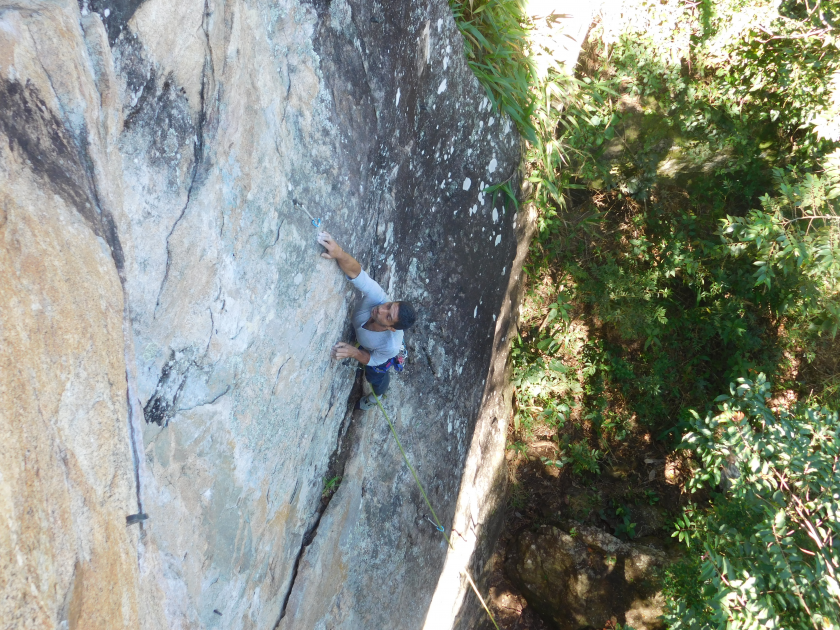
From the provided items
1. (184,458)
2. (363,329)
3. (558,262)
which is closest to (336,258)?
(363,329)

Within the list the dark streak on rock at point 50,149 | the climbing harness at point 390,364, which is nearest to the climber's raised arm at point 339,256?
the climbing harness at point 390,364

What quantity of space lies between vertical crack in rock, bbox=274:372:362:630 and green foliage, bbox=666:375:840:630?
168cm

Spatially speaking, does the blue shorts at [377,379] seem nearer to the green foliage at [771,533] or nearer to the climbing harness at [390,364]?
the climbing harness at [390,364]

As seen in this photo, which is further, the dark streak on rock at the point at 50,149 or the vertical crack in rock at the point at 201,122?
the vertical crack in rock at the point at 201,122

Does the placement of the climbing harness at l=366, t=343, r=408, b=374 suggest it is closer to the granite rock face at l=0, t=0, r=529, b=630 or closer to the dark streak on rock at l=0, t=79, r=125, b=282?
the granite rock face at l=0, t=0, r=529, b=630

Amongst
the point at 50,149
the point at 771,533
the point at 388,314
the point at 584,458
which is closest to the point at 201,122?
the point at 50,149

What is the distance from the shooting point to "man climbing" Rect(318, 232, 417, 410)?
93.0 inches

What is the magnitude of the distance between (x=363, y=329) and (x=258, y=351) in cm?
65

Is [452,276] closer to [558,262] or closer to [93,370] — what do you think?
[558,262]

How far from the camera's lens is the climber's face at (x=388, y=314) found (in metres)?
2.42

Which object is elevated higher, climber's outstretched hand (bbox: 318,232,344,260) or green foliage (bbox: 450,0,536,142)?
green foliage (bbox: 450,0,536,142)

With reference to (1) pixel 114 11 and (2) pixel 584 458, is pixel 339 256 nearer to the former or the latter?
(1) pixel 114 11

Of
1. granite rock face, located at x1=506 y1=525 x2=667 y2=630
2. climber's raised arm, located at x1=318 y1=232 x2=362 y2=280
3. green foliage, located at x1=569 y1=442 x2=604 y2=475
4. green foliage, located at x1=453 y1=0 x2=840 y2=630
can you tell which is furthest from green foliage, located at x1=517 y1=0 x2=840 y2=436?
climber's raised arm, located at x1=318 y1=232 x2=362 y2=280

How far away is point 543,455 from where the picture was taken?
4.75m
